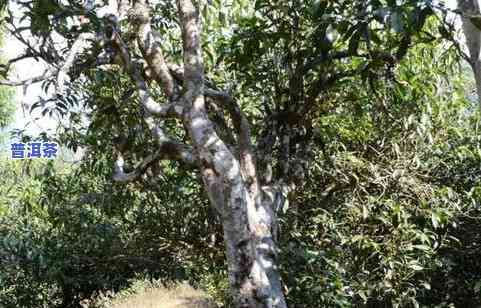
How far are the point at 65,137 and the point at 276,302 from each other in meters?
2.10

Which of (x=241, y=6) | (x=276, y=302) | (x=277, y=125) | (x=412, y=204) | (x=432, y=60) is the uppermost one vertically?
(x=241, y=6)

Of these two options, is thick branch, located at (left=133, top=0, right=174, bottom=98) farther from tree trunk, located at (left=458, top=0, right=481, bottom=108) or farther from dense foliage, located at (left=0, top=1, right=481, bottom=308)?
tree trunk, located at (left=458, top=0, right=481, bottom=108)

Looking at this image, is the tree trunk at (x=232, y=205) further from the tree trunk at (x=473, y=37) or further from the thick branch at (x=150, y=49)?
the tree trunk at (x=473, y=37)

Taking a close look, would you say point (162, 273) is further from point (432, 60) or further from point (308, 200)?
point (432, 60)

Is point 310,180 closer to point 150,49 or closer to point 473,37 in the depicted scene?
point 150,49

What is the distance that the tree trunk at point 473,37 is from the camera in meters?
1.27

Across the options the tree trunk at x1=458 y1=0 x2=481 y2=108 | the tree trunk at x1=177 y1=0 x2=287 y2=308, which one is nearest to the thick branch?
the tree trunk at x1=177 y1=0 x2=287 y2=308

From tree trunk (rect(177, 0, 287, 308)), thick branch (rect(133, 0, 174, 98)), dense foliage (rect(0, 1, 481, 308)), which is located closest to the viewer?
tree trunk (rect(177, 0, 287, 308))

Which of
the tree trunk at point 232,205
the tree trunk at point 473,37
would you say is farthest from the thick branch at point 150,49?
the tree trunk at point 473,37

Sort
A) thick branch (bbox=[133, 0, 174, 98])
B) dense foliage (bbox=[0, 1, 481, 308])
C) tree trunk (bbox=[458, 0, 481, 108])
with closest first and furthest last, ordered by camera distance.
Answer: tree trunk (bbox=[458, 0, 481, 108]) → thick branch (bbox=[133, 0, 174, 98]) → dense foliage (bbox=[0, 1, 481, 308])

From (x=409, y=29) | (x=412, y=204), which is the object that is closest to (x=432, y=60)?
(x=412, y=204)

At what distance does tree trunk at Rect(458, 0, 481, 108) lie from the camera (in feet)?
4.16

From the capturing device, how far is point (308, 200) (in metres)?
3.74

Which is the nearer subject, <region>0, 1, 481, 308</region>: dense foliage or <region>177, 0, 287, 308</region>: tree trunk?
<region>177, 0, 287, 308</region>: tree trunk
